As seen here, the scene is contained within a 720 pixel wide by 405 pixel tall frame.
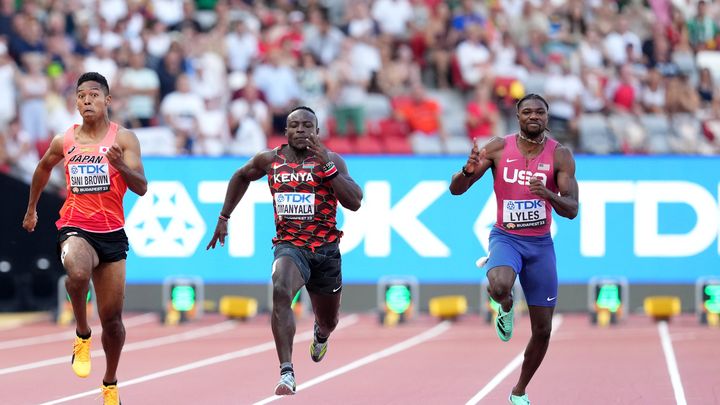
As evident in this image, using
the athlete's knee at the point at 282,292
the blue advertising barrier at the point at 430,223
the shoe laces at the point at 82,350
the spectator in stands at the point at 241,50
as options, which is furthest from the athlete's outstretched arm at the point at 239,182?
the spectator in stands at the point at 241,50

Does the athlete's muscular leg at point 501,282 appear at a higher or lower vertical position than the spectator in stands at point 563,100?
lower

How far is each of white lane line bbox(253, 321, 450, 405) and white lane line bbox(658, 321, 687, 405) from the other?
2521 millimetres

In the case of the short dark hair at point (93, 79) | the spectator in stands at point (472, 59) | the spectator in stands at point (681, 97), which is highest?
the spectator in stands at point (472, 59)

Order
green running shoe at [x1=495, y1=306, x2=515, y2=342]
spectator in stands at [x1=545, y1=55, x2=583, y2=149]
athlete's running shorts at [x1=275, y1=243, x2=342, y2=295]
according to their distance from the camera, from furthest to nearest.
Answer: spectator in stands at [x1=545, y1=55, x2=583, y2=149], athlete's running shorts at [x1=275, y1=243, x2=342, y2=295], green running shoe at [x1=495, y1=306, x2=515, y2=342]

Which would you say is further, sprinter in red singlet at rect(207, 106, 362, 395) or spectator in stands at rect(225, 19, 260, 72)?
spectator in stands at rect(225, 19, 260, 72)

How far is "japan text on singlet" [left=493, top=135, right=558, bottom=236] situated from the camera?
9.79 metres

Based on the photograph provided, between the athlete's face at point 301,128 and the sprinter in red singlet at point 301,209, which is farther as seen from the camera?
the athlete's face at point 301,128

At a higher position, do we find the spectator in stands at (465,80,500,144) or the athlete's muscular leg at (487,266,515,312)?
the spectator in stands at (465,80,500,144)

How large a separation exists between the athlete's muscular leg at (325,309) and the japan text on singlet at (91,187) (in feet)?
5.50

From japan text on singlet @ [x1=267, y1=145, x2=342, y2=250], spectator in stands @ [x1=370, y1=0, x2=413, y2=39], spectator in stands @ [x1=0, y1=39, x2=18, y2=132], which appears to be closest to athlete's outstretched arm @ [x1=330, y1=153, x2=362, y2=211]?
japan text on singlet @ [x1=267, y1=145, x2=342, y2=250]

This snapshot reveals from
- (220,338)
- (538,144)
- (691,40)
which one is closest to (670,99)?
(691,40)

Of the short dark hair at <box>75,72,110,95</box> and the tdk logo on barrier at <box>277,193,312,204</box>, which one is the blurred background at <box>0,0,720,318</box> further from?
the short dark hair at <box>75,72,110,95</box>

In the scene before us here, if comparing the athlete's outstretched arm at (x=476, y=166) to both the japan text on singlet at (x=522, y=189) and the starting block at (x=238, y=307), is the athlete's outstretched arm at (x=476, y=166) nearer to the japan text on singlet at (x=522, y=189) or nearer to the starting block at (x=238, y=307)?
the japan text on singlet at (x=522, y=189)

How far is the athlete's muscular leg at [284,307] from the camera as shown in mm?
9883
